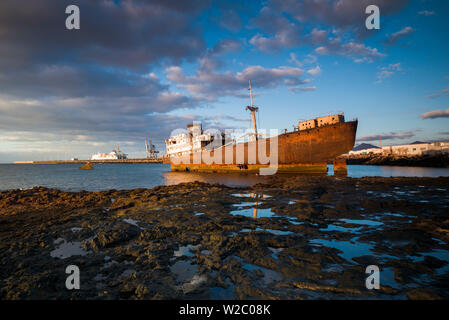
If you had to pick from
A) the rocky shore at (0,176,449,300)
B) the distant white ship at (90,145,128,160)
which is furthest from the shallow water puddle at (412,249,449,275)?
the distant white ship at (90,145,128,160)

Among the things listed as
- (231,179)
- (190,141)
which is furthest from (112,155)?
(231,179)

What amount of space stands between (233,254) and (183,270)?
112cm

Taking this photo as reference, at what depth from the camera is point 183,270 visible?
3600 millimetres

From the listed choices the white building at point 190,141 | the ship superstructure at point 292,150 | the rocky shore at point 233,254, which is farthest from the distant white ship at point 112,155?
the rocky shore at point 233,254

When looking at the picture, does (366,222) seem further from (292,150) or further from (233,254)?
(292,150)

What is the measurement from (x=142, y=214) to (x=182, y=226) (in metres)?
2.53

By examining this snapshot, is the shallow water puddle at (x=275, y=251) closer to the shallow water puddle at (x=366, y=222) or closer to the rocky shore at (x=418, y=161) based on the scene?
the shallow water puddle at (x=366, y=222)

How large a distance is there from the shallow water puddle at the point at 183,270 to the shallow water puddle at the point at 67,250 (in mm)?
2334

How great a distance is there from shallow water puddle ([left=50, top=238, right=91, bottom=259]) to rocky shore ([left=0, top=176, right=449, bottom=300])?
28mm

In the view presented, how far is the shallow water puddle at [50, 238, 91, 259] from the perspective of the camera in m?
4.40

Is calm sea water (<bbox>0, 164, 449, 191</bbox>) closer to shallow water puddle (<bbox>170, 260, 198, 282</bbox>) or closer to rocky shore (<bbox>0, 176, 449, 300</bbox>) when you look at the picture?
rocky shore (<bbox>0, 176, 449, 300</bbox>)

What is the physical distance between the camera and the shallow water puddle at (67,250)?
4.40 metres
